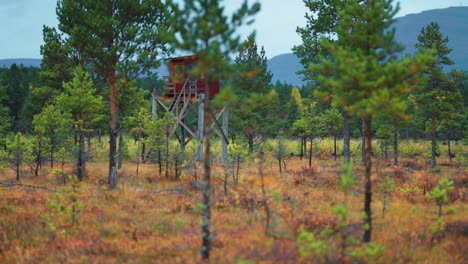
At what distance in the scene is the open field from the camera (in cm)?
885

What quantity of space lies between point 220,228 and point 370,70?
20.8 ft

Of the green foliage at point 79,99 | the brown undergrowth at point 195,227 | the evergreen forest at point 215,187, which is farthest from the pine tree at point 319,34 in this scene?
the green foliage at point 79,99

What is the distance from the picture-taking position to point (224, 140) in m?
27.2

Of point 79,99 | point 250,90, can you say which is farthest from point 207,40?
point 250,90

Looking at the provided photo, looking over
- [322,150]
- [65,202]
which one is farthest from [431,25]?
[65,202]

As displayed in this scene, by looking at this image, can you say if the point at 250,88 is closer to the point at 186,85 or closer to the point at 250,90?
the point at 250,90

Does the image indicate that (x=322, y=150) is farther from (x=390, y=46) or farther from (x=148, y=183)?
(x=390, y=46)

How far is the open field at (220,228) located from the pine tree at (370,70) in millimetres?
1777

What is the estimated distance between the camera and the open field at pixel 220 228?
8852mm

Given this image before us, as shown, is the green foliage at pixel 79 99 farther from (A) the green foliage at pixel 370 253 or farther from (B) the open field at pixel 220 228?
(A) the green foliage at pixel 370 253

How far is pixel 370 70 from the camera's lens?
966 centimetres

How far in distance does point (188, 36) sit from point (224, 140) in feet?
61.7

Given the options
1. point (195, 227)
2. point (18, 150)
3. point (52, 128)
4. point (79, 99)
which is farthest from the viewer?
point (52, 128)

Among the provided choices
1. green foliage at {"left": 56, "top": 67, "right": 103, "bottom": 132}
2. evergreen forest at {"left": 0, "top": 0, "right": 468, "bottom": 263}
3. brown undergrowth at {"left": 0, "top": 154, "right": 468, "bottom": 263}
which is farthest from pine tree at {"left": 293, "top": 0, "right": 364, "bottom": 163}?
green foliage at {"left": 56, "top": 67, "right": 103, "bottom": 132}
